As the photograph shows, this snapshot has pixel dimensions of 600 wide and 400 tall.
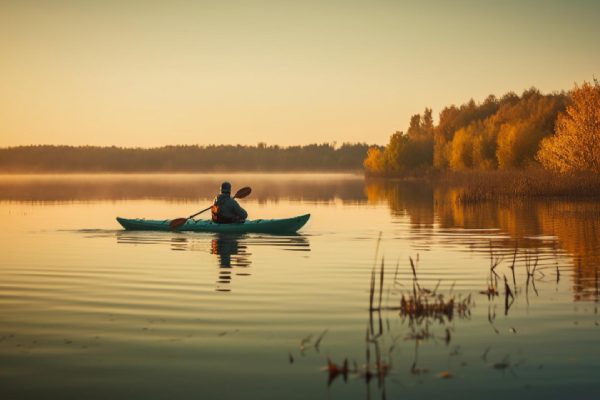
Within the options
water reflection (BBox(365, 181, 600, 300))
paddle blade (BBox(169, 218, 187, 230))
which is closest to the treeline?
water reflection (BBox(365, 181, 600, 300))

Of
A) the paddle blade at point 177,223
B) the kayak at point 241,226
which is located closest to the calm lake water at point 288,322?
the kayak at point 241,226

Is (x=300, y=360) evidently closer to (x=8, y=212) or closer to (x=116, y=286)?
(x=116, y=286)

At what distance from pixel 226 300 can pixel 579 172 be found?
4055 cm

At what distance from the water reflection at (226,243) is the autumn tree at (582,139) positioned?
3002cm

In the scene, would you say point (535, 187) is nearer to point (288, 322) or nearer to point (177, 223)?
point (177, 223)

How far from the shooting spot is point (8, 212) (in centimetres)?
4328

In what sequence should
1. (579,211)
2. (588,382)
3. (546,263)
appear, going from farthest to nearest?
(579,211) < (546,263) < (588,382)

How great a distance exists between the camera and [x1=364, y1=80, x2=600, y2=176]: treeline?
5200 centimetres

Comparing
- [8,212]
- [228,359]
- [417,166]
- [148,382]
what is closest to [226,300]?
[228,359]

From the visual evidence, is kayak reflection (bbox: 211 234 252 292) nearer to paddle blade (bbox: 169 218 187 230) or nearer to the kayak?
the kayak

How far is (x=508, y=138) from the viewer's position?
72.9m

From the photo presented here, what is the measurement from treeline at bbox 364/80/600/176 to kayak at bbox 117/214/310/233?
2925cm

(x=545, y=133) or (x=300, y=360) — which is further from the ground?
(x=545, y=133)

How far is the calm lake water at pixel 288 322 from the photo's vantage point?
8.84m
